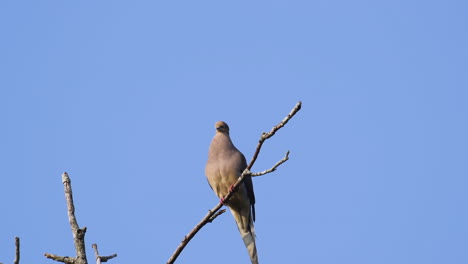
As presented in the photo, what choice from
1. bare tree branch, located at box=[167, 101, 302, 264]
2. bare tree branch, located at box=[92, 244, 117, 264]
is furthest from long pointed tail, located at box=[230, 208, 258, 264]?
bare tree branch, located at box=[92, 244, 117, 264]

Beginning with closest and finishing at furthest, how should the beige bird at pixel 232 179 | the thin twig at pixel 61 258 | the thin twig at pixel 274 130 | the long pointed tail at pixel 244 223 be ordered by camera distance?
the thin twig at pixel 61 258 < the thin twig at pixel 274 130 < the beige bird at pixel 232 179 < the long pointed tail at pixel 244 223

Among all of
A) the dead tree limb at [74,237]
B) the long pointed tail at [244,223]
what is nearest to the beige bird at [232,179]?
the long pointed tail at [244,223]

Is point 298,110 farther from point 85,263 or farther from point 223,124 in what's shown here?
point 223,124

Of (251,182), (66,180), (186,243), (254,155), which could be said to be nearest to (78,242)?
(66,180)

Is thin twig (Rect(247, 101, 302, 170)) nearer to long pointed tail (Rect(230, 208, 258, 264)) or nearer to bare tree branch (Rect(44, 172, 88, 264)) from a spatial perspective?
bare tree branch (Rect(44, 172, 88, 264))

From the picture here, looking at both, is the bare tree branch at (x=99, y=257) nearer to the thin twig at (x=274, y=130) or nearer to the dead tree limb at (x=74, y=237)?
the dead tree limb at (x=74, y=237)

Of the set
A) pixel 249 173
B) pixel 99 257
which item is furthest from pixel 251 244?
pixel 99 257

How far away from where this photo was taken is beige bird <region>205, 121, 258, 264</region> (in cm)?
708

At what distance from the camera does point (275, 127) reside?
12.1 ft

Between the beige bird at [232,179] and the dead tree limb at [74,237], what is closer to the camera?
the dead tree limb at [74,237]

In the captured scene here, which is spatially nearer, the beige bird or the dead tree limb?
the dead tree limb

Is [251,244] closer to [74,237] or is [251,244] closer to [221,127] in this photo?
[221,127]

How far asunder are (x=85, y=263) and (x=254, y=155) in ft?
3.93

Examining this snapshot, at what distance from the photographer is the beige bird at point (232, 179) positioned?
279 inches
